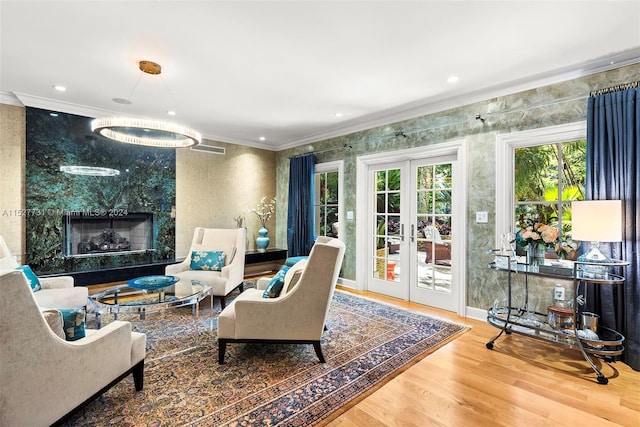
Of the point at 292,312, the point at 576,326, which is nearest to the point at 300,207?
the point at 292,312

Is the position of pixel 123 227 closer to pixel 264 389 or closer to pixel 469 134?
pixel 264 389

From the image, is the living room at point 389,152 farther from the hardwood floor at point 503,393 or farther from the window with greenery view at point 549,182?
the hardwood floor at point 503,393

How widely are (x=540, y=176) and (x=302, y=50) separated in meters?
2.72

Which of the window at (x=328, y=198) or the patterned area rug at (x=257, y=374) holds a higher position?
the window at (x=328, y=198)

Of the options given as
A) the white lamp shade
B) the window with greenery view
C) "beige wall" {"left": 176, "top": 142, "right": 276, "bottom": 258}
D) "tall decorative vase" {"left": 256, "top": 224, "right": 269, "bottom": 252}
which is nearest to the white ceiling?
the window with greenery view

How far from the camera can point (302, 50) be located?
2652 millimetres

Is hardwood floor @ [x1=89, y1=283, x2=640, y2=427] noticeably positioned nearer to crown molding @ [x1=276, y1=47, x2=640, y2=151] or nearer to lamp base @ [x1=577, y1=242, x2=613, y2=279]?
lamp base @ [x1=577, y1=242, x2=613, y2=279]

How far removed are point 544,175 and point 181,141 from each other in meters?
3.92

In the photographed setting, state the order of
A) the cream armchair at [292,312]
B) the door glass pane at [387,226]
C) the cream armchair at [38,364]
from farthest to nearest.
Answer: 1. the door glass pane at [387,226]
2. the cream armchair at [292,312]
3. the cream armchair at [38,364]

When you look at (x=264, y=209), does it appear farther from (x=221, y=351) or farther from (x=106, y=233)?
(x=221, y=351)

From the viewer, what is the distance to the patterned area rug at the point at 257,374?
1.81 m

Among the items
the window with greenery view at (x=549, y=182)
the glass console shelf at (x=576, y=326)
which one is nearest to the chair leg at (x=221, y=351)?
the glass console shelf at (x=576, y=326)

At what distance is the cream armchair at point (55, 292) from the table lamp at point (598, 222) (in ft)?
14.7

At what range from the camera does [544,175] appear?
3199mm
